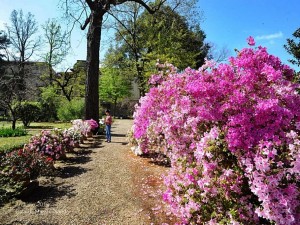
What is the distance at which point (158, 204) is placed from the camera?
18.6ft

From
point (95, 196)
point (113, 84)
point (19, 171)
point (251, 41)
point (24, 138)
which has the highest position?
point (113, 84)

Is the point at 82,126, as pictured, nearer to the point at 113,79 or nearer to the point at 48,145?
the point at 48,145

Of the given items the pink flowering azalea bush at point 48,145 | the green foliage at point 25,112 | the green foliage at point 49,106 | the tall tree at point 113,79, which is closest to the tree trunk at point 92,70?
the pink flowering azalea bush at point 48,145

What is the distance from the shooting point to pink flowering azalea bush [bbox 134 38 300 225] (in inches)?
129

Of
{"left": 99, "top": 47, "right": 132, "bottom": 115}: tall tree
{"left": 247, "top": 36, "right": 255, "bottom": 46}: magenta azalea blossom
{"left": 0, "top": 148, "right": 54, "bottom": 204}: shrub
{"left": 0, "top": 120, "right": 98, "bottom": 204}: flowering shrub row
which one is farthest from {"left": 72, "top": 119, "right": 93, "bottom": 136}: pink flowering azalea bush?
{"left": 99, "top": 47, "right": 132, "bottom": 115}: tall tree

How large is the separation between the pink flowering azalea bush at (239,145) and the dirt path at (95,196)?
40.1 inches

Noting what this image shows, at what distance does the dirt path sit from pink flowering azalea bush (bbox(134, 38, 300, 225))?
102cm

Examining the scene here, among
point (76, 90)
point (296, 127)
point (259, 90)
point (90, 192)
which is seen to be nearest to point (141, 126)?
point (90, 192)

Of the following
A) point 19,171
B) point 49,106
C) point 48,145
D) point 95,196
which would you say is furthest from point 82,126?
point 49,106

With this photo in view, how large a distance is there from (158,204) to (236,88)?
2.70 m

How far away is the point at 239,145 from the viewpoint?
12.1 feet

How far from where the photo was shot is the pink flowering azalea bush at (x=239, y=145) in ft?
10.8

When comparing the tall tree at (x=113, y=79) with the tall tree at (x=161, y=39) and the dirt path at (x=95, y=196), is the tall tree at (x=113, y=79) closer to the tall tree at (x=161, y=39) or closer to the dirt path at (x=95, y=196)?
the tall tree at (x=161, y=39)

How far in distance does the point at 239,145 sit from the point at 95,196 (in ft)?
11.6
